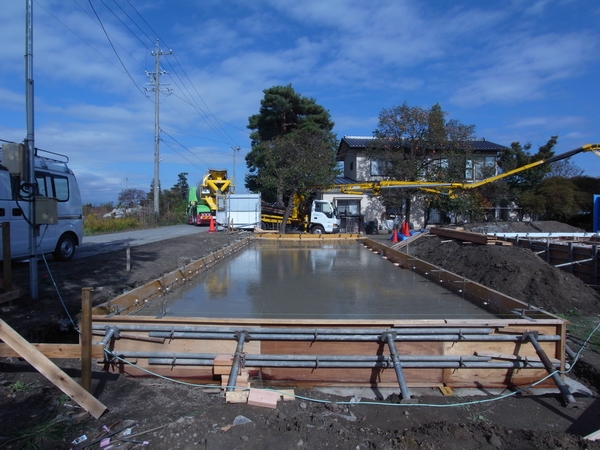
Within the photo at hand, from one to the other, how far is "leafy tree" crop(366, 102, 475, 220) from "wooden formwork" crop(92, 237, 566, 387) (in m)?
17.9

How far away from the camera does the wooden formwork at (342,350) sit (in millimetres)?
3434

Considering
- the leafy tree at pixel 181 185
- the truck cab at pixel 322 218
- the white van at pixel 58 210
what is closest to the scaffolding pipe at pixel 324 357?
the white van at pixel 58 210

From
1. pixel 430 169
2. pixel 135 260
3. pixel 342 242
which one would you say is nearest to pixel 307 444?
pixel 135 260

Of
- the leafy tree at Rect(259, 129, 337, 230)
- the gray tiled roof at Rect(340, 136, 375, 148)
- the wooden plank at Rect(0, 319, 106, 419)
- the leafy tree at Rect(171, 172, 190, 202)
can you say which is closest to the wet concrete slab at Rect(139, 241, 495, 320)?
the wooden plank at Rect(0, 319, 106, 419)

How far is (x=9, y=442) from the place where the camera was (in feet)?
8.31

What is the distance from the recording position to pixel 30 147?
5.47m

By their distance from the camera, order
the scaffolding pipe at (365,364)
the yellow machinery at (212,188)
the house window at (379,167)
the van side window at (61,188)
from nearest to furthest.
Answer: the scaffolding pipe at (365,364)
the van side window at (61,188)
the house window at (379,167)
the yellow machinery at (212,188)

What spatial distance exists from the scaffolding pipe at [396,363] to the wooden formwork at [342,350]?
0.08 ft

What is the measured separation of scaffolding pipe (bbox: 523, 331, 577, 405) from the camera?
10.5 ft

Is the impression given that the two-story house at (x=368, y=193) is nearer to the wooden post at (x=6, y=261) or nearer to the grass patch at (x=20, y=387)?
the wooden post at (x=6, y=261)

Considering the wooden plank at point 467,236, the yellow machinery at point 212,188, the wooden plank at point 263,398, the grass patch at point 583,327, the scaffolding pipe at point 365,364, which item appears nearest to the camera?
the wooden plank at point 263,398

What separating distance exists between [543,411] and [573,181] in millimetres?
24756

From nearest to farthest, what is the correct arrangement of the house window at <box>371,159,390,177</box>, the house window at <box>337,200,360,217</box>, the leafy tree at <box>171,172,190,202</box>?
the house window at <box>371,159,390,177</box> → the house window at <box>337,200,360,217</box> → the leafy tree at <box>171,172,190,202</box>

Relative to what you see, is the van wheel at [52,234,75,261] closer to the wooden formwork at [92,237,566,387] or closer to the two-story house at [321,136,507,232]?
the wooden formwork at [92,237,566,387]
